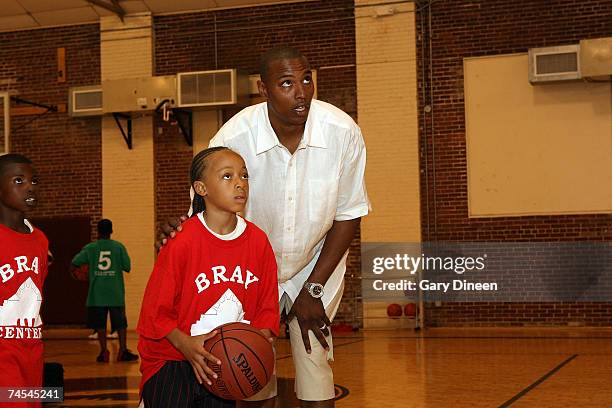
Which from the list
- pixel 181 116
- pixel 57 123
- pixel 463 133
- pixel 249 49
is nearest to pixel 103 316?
pixel 181 116

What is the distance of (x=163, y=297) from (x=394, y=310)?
10312mm

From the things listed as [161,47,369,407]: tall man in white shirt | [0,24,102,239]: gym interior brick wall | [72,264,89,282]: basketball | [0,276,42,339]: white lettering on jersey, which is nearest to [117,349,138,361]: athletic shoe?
[72,264,89,282]: basketball

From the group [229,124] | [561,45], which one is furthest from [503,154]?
[229,124]

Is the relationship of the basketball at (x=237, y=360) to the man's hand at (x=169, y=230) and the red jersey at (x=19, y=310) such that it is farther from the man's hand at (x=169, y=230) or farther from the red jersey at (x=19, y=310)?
the red jersey at (x=19, y=310)

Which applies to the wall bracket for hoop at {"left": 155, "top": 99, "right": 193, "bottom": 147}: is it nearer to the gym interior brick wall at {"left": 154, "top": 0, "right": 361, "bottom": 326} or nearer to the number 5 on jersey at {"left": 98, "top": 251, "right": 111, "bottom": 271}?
the gym interior brick wall at {"left": 154, "top": 0, "right": 361, "bottom": 326}

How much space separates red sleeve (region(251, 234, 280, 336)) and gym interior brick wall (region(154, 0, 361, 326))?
34.0 ft

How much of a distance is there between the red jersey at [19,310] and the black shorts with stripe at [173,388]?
861 mm

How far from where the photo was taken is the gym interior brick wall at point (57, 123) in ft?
50.5

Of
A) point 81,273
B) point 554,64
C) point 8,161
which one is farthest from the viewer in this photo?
point 554,64

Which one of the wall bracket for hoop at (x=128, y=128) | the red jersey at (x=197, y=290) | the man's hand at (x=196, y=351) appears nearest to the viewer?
the man's hand at (x=196, y=351)

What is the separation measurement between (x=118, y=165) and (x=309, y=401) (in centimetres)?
1172

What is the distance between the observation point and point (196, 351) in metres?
3.27

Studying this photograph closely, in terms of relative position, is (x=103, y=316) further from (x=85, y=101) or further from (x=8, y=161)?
(x=8, y=161)

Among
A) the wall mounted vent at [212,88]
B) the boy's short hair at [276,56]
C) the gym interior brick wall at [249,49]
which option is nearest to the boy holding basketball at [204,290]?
the boy's short hair at [276,56]
